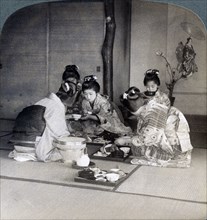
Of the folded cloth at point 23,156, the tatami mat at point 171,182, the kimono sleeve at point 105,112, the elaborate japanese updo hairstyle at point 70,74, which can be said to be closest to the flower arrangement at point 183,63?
the elaborate japanese updo hairstyle at point 70,74

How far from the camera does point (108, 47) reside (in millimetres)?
8523

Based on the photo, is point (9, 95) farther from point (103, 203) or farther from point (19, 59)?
point (103, 203)

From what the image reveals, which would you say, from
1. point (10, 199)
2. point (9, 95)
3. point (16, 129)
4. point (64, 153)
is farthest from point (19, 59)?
point (10, 199)

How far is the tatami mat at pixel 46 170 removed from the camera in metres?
4.42

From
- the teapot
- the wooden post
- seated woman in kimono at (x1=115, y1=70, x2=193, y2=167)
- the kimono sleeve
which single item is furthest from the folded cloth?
the wooden post

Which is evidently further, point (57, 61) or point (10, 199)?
point (57, 61)

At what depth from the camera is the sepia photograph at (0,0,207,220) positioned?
12.3ft

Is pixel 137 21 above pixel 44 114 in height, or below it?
above

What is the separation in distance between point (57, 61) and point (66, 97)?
8.15 feet

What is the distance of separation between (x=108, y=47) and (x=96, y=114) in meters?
2.16

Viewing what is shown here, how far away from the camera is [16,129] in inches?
217

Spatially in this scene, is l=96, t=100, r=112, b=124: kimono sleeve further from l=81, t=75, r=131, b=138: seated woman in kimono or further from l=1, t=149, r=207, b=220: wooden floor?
l=1, t=149, r=207, b=220: wooden floor

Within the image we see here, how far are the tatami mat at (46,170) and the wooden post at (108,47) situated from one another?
3379 mm

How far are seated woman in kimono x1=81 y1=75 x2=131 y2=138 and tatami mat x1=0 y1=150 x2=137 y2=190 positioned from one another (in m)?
1.56
